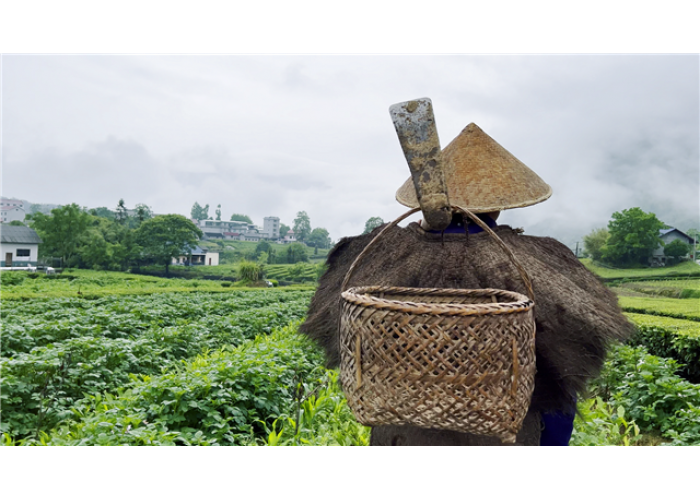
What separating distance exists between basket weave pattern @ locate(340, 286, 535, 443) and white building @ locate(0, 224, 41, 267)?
10398 mm

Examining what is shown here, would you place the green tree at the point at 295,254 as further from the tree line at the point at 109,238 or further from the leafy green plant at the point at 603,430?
the leafy green plant at the point at 603,430

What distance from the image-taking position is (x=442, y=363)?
1.01m

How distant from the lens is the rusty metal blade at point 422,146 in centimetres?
109

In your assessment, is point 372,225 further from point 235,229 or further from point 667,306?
point 235,229

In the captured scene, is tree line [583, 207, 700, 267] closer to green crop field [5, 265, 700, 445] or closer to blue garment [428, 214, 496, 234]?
green crop field [5, 265, 700, 445]

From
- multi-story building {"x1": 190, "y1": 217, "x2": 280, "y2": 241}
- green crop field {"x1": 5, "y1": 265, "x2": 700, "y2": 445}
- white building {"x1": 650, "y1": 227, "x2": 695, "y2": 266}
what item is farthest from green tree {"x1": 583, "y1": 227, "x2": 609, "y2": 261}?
multi-story building {"x1": 190, "y1": 217, "x2": 280, "y2": 241}

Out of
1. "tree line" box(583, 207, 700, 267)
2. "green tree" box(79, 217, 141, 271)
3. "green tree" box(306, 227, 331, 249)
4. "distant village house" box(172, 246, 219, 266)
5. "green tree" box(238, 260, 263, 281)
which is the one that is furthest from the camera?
"green tree" box(238, 260, 263, 281)

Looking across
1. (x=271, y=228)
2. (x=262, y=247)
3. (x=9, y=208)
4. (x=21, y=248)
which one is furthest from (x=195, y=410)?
(x=262, y=247)

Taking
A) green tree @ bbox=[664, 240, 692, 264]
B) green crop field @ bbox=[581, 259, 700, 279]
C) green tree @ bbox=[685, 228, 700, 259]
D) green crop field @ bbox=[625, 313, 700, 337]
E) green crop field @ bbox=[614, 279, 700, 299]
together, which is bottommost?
green crop field @ bbox=[625, 313, 700, 337]

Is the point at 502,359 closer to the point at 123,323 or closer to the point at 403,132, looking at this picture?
the point at 403,132

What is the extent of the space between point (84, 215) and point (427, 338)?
38.1 feet

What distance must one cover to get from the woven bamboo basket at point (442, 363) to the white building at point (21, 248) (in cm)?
1040

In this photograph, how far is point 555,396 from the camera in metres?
1.54

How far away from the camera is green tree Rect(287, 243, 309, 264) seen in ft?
37.4
